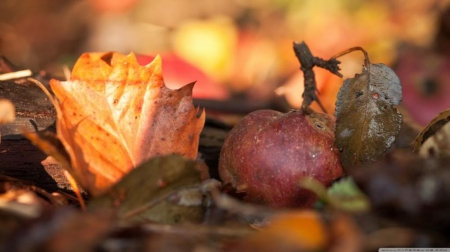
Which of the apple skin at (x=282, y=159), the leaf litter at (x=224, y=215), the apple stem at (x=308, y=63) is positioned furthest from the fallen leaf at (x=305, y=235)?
the apple stem at (x=308, y=63)

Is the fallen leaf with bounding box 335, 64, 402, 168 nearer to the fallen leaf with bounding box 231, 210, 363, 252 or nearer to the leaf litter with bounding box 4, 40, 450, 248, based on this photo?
the leaf litter with bounding box 4, 40, 450, 248

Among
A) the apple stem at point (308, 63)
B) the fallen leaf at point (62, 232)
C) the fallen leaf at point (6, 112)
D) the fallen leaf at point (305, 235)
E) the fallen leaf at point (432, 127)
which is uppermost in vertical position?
the apple stem at point (308, 63)

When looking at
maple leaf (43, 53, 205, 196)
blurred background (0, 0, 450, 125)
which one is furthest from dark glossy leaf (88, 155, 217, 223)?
blurred background (0, 0, 450, 125)

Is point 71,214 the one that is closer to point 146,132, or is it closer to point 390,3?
point 146,132

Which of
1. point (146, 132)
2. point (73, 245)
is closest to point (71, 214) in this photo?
point (73, 245)

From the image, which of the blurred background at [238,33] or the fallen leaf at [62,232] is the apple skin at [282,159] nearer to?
the fallen leaf at [62,232]

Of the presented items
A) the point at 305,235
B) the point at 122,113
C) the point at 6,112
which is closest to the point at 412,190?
the point at 305,235

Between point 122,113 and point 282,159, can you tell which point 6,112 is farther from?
point 282,159
